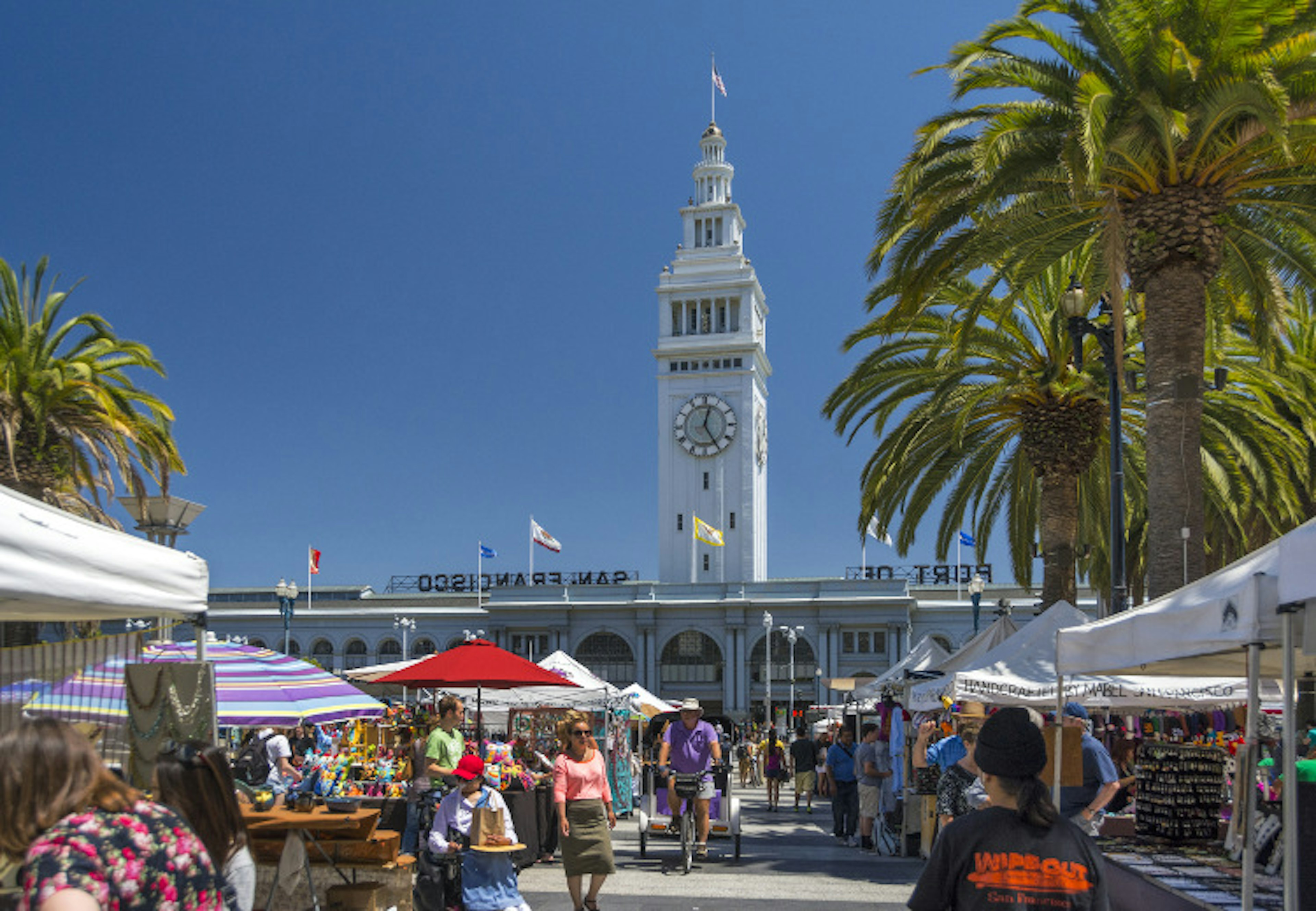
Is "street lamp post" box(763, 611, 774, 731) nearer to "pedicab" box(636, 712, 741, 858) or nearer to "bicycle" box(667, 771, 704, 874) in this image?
"pedicab" box(636, 712, 741, 858)

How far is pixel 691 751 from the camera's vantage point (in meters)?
15.1

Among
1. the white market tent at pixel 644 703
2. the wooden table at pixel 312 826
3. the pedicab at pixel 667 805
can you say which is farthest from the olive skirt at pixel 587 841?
the white market tent at pixel 644 703

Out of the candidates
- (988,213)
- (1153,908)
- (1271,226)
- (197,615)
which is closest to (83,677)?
(197,615)

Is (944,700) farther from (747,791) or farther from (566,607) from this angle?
(566,607)

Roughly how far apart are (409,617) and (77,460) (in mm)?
52462

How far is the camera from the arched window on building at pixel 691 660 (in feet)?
236

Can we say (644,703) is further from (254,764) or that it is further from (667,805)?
(254,764)

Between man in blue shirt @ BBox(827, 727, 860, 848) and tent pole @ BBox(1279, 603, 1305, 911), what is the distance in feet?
46.9

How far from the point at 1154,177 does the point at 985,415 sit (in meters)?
8.76

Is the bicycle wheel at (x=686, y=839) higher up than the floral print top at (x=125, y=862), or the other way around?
the floral print top at (x=125, y=862)

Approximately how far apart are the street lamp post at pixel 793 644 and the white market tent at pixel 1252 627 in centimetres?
5186

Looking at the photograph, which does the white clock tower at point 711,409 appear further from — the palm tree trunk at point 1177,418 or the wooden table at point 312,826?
the wooden table at point 312,826

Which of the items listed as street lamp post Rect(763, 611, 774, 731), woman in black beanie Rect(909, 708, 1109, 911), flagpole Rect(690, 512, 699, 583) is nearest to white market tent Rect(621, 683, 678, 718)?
woman in black beanie Rect(909, 708, 1109, 911)

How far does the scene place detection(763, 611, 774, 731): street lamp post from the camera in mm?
63562
